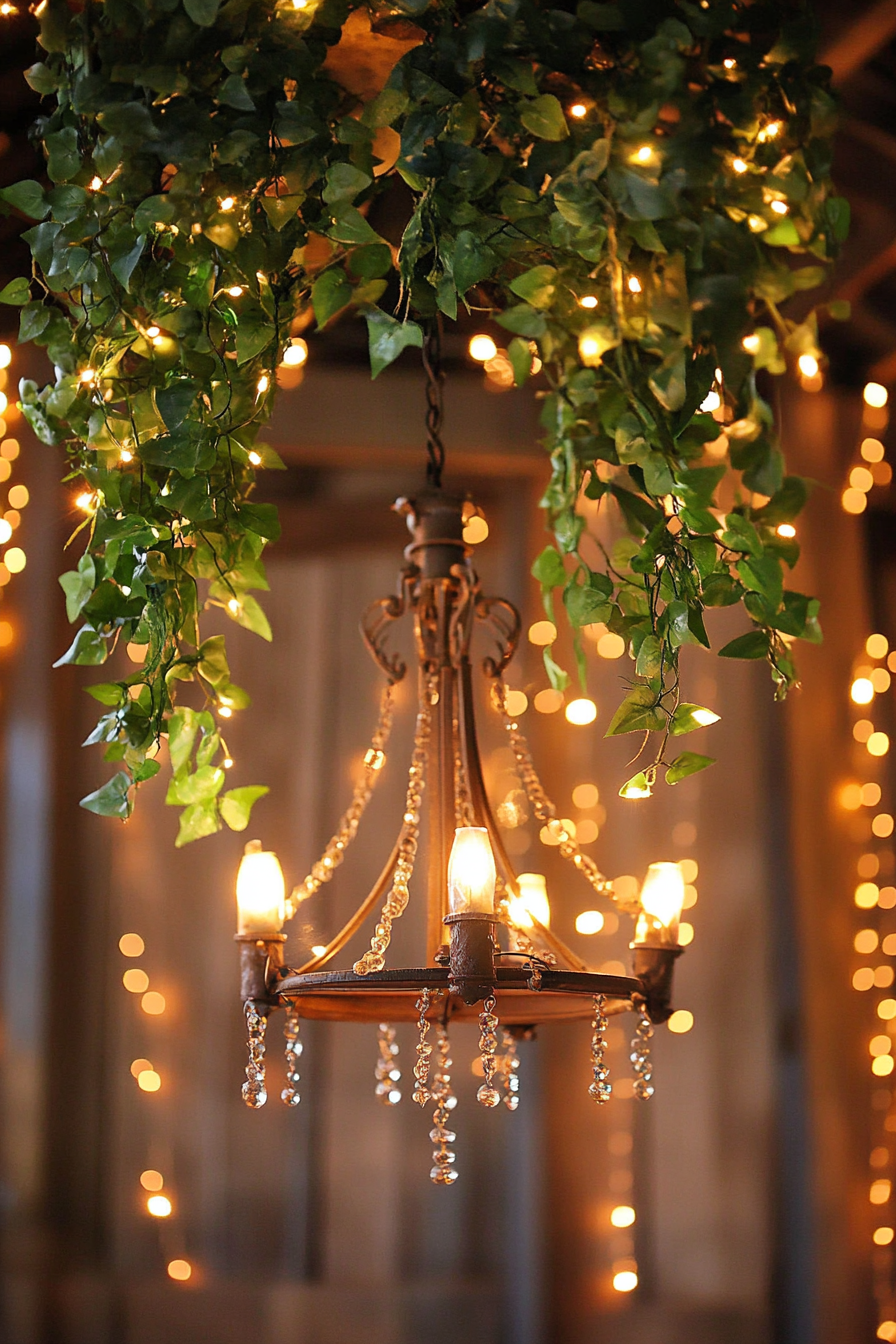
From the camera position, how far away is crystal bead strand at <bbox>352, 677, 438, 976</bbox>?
4.77ft

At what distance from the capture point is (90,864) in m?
3.21

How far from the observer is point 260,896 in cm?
158

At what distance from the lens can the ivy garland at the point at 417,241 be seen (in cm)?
134

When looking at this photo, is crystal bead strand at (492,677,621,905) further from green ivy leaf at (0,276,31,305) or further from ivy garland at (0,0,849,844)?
green ivy leaf at (0,276,31,305)

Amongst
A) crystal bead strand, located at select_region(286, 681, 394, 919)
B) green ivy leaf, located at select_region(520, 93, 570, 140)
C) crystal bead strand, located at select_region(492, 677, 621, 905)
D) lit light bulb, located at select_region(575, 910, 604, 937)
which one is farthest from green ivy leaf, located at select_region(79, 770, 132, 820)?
lit light bulb, located at select_region(575, 910, 604, 937)

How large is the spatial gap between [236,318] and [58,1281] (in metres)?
2.28

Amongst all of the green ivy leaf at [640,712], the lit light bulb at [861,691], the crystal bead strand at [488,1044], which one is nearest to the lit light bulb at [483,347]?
the lit light bulb at [861,691]

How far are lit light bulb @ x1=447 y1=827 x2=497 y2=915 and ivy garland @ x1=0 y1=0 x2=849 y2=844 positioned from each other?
0.62 feet

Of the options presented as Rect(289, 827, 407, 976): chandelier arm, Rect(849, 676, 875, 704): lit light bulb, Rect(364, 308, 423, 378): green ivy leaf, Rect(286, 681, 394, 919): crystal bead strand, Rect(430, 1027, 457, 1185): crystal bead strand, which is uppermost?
Rect(364, 308, 423, 378): green ivy leaf

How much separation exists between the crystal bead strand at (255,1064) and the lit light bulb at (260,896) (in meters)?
0.10

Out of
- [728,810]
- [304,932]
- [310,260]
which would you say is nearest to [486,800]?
[304,932]

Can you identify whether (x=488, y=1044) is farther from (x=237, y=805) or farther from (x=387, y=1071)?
(x=237, y=805)

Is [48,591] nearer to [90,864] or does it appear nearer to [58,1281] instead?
[90,864]

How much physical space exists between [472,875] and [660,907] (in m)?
0.41
